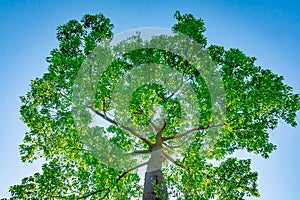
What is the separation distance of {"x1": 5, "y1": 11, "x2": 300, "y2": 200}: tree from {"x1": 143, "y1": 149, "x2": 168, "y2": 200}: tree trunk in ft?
0.12

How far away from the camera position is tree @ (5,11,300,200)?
29.5ft

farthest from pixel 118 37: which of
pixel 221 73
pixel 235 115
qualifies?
pixel 235 115

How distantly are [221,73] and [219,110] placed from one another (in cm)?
121

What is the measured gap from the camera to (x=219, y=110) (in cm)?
894

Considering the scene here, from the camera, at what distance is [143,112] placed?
10117 mm

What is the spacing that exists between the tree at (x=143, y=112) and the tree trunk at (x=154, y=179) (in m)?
0.04

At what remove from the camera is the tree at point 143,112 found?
29.5ft

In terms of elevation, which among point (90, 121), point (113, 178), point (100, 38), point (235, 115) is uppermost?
point (100, 38)

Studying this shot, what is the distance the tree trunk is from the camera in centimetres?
922

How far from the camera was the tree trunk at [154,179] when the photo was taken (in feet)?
30.2

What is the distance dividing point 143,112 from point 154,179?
2.45 m

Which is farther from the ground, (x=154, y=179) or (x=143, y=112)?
(x=143, y=112)

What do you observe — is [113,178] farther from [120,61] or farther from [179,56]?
[179,56]

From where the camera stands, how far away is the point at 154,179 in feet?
32.3
